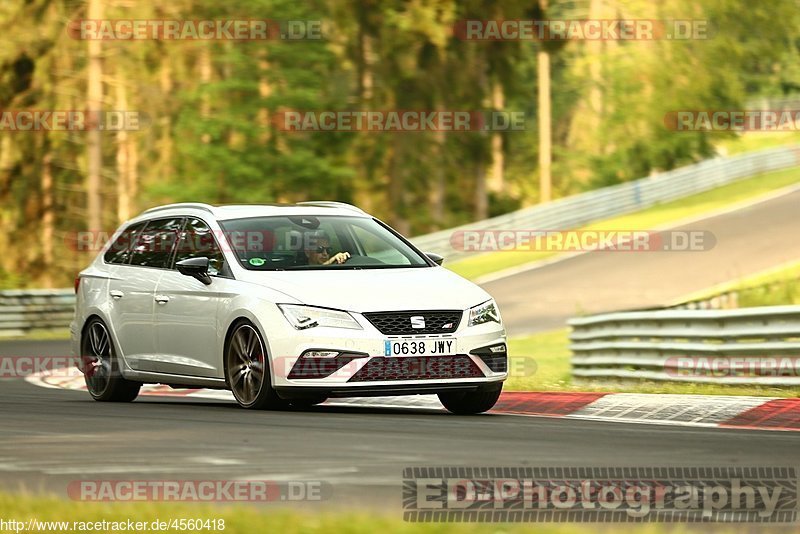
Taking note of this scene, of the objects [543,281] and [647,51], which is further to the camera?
[647,51]

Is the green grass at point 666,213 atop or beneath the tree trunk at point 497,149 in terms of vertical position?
beneath

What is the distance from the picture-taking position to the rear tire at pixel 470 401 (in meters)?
13.4

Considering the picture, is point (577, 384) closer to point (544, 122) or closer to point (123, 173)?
point (123, 173)

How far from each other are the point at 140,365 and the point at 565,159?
6168 centimetres

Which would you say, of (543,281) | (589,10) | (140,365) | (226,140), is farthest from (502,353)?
(589,10)

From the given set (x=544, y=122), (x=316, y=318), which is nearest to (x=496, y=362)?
(x=316, y=318)

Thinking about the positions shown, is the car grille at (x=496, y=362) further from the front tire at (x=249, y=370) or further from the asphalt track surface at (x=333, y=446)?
the front tire at (x=249, y=370)

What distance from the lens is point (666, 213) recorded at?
46031 mm

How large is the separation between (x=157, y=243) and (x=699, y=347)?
18.4 ft

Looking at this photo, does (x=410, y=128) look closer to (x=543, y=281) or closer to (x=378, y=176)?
(x=378, y=176)

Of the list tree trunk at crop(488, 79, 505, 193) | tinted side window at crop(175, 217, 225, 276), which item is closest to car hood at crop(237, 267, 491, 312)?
tinted side window at crop(175, 217, 225, 276)

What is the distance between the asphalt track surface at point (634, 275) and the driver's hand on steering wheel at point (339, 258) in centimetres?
1563

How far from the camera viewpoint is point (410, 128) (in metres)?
53.3

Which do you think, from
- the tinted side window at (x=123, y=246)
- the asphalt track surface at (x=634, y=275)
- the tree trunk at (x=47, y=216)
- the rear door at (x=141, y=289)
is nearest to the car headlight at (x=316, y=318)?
the rear door at (x=141, y=289)
